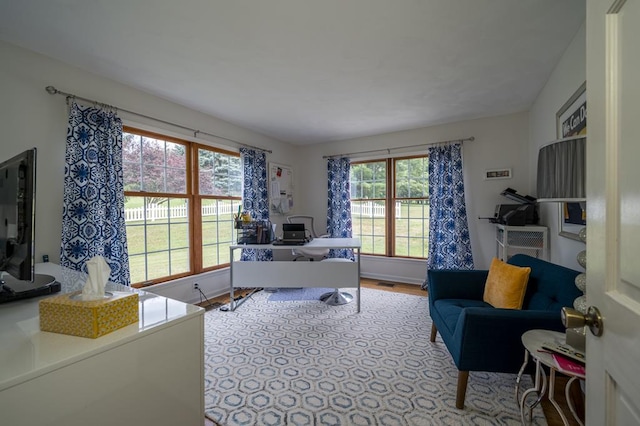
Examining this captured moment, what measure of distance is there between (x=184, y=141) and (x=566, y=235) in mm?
3909

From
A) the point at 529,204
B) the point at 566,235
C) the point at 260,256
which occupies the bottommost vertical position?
the point at 260,256

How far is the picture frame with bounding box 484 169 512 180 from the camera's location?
11.3 feet

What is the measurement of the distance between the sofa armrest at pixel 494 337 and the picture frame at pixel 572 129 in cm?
87

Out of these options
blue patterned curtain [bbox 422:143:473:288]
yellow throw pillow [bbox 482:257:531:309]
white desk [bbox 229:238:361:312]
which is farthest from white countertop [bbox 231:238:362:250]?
blue patterned curtain [bbox 422:143:473:288]

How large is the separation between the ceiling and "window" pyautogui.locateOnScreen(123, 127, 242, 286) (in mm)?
623

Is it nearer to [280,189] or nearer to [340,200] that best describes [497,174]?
[340,200]

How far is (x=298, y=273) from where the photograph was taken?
3.05 meters

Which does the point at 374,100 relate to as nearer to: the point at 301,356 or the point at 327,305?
the point at 327,305

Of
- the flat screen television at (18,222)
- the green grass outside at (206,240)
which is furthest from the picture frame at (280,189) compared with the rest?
the flat screen television at (18,222)

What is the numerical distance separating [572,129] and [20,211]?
312cm

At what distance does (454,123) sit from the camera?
12.3ft

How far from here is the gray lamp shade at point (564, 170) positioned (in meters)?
1.09

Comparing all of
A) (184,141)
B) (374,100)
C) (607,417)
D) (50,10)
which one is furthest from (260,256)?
(607,417)

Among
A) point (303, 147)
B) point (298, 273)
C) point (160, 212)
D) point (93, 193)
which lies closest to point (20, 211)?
point (93, 193)
